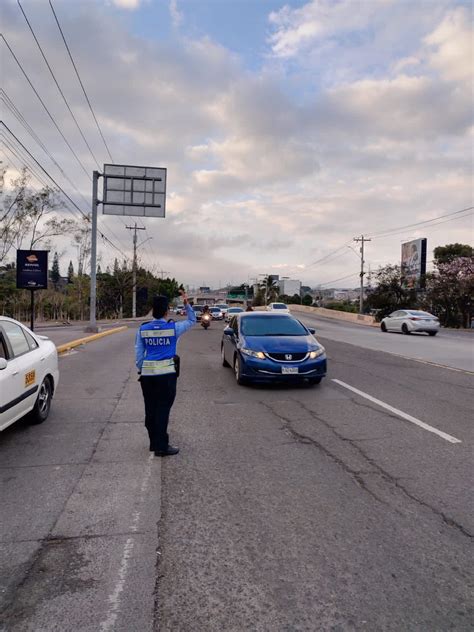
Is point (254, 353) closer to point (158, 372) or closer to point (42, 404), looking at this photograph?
point (42, 404)

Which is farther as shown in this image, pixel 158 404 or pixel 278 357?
pixel 278 357

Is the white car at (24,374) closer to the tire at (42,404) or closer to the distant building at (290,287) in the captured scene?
the tire at (42,404)

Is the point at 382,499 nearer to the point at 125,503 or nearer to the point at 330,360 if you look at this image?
the point at 125,503

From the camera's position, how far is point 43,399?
6762 mm

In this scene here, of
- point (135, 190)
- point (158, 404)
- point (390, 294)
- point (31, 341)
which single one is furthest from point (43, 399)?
point (390, 294)

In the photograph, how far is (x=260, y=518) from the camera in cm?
375

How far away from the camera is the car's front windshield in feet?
32.5

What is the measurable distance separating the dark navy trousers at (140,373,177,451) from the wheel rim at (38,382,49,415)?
2.08 m

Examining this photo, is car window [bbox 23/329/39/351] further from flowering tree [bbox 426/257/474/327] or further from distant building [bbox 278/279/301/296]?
distant building [bbox 278/279/301/296]

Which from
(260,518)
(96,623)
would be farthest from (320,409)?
(96,623)

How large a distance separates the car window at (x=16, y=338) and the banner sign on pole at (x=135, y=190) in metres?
17.7

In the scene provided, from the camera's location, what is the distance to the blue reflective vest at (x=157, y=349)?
525 cm

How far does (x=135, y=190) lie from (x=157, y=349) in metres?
19.8

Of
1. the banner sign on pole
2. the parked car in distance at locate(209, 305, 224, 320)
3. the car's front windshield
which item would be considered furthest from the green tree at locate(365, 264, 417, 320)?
the car's front windshield
